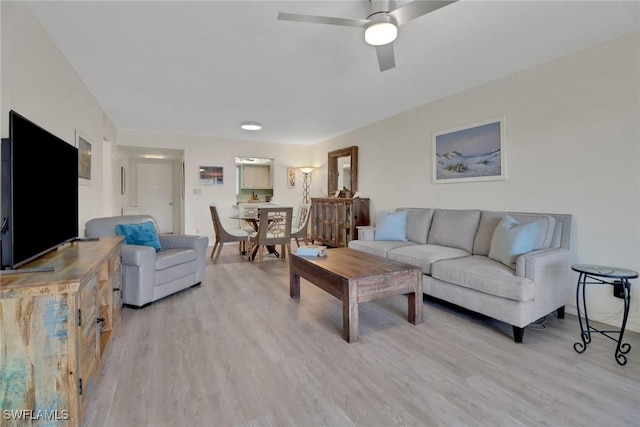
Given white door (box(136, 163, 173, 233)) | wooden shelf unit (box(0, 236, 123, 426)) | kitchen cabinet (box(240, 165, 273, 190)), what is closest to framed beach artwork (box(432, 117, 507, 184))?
wooden shelf unit (box(0, 236, 123, 426))

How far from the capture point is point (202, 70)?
2941mm

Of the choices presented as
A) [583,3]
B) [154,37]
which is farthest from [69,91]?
[583,3]

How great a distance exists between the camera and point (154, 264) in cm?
275

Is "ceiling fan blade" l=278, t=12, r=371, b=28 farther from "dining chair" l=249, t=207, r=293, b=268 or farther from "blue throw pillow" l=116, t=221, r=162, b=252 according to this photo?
"dining chair" l=249, t=207, r=293, b=268

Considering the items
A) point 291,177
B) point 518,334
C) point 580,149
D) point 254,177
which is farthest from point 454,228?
point 254,177

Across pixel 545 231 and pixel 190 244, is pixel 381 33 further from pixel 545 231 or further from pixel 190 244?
pixel 190 244

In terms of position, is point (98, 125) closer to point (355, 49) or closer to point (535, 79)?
point (355, 49)

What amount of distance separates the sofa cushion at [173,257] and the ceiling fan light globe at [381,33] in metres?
2.57

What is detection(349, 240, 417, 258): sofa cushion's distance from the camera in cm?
339

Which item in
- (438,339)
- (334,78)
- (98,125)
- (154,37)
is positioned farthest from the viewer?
(98,125)

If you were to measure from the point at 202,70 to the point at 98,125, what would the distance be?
2.10 meters

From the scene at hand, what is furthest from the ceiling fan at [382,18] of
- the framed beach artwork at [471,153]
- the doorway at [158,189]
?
the doorway at [158,189]

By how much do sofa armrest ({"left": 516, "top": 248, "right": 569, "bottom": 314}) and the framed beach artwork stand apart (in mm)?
1066

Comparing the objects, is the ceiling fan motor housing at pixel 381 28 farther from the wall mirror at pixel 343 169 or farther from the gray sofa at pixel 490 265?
the wall mirror at pixel 343 169
